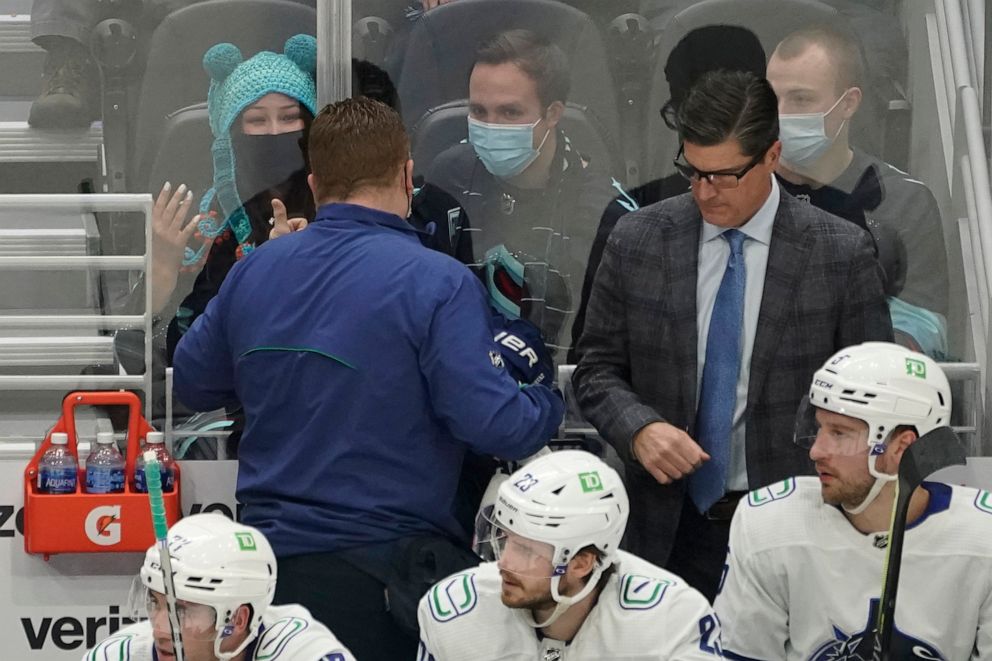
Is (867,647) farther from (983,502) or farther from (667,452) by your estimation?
(667,452)

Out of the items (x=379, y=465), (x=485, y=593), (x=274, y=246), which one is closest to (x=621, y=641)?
(x=485, y=593)

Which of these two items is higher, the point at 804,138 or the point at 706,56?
the point at 706,56

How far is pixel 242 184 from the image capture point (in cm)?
521

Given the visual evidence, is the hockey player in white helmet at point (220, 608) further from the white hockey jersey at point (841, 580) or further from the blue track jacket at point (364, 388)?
the white hockey jersey at point (841, 580)

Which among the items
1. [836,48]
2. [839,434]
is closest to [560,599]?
[839,434]

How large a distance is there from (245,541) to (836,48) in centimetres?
249

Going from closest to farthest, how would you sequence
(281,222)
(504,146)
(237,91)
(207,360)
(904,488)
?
1. (904,488)
2. (207,360)
3. (281,222)
4. (504,146)
5. (237,91)

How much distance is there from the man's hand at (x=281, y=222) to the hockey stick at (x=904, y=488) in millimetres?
2140

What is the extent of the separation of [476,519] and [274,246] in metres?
0.81

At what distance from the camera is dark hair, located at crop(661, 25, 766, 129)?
5.26 metres

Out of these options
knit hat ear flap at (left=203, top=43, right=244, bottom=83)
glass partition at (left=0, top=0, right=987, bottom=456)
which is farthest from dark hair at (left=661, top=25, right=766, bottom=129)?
knit hat ear flap at (left=203, top=43, right=244, bottom=83)

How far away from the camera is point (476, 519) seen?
160 inches

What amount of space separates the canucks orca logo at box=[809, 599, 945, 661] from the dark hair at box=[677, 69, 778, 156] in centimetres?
118

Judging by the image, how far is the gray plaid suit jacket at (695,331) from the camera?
4.52 meters
